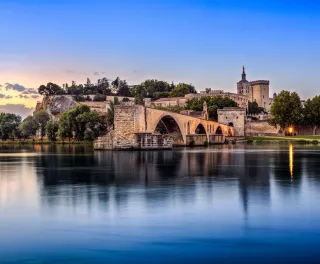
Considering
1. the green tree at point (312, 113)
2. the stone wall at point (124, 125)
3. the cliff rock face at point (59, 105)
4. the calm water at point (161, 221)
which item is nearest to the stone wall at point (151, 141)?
the stone wall at point (124, 125)

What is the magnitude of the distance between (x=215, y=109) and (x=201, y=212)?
292ft

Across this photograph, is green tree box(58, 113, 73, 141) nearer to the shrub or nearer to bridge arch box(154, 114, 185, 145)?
bridge arch box(154, 114, 185, 145)

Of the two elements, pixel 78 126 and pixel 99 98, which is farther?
pixel 99 98

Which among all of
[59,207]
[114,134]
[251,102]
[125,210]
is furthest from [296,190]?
[251,102]

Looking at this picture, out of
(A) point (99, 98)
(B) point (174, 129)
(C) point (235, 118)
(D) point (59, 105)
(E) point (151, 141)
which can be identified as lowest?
(E) point (151, 141)

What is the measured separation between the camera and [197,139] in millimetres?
64000

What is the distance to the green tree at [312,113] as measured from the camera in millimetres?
87037

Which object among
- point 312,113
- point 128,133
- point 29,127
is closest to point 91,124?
point 29,127

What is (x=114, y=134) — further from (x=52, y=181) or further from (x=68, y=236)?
(x=68, y=236)

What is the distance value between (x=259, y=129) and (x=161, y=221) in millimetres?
87951

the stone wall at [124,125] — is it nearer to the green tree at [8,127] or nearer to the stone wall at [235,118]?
→ the stone wall at [235,118]

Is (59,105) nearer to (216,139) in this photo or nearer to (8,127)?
(8,127)

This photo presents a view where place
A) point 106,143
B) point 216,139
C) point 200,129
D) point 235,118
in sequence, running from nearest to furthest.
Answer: point 106,143 < point 200,129 < point 216,139 < point 235,118

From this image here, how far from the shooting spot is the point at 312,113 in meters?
87.1
